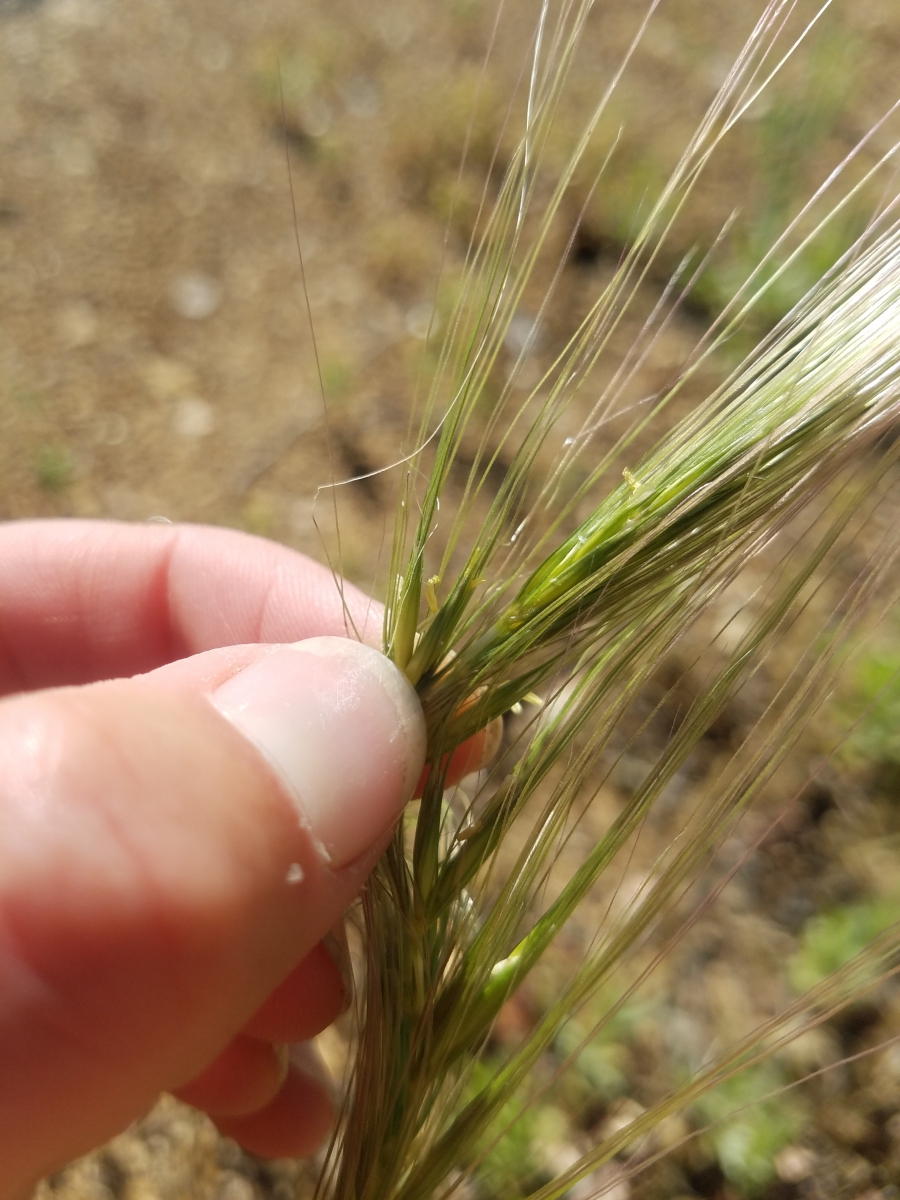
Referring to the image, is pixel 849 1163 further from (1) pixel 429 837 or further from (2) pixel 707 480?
(2) pixel 707 480

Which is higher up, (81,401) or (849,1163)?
(81,401)

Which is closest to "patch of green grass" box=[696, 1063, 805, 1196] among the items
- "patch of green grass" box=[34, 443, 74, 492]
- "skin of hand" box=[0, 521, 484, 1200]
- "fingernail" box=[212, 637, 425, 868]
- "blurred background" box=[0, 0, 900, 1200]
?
"blurred background" box=[0, 0, 900, 1200]

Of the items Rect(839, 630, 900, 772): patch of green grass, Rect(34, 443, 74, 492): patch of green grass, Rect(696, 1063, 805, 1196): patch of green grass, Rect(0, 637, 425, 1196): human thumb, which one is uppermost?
Rect(34, 443, 74, 492): patch of green grass

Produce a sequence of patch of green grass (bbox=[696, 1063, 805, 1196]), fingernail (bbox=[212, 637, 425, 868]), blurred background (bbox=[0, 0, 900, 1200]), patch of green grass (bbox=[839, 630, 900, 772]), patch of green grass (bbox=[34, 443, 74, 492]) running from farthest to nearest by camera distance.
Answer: patch of green grass (bbox=[34, 443, 74, 492])
patch of green grass (bbox=[839, 630, 900, 772])
blurred background (bbox=[0, 0, 900, 1200])
patch of green grass (bbox=[696, 1063, 805, 1196])
fingernail (bbox=[212, 637, 425, 868])

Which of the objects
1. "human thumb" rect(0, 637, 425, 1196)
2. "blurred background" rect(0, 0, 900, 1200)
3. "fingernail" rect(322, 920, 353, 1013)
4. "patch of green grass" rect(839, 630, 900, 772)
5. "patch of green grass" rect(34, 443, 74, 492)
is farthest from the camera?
"patch of green grass" rect(34, 443, 74, 492)

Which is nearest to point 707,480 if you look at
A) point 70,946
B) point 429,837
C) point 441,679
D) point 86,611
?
point 441,679

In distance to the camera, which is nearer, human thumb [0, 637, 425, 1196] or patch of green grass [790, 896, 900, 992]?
human thumb [0, 637, 425, 1196]

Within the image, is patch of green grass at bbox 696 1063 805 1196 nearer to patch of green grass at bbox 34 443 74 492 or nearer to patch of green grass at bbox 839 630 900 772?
patch of green grass at bbox 839 630 900 772

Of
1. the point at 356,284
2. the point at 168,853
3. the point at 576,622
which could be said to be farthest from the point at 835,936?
the point at 356,284

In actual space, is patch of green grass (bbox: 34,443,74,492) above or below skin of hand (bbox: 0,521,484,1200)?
above

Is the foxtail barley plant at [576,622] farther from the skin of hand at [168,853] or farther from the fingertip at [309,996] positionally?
the fingertip at [309,996]
